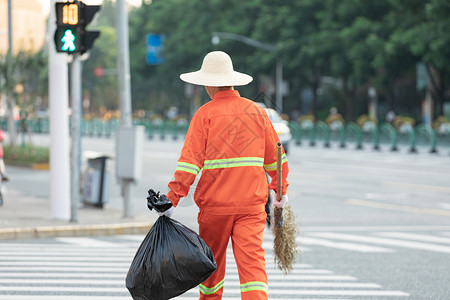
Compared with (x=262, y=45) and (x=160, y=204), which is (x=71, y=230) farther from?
(x=262, y=45)

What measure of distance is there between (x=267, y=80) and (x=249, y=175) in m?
63.6

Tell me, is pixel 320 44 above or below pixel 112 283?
above

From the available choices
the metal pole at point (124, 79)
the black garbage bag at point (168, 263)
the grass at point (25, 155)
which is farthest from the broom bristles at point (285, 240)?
the grass at point (25, 155)

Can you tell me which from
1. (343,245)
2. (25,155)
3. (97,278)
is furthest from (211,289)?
(25,155)

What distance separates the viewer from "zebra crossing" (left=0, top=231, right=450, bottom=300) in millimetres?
7881

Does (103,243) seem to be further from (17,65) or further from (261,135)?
(17,65)

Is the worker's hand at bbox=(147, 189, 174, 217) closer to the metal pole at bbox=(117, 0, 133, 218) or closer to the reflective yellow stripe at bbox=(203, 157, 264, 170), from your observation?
the reflective yellow stripe at bbox=(203, 157, 264, 170)

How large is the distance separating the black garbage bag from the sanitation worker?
218 mm

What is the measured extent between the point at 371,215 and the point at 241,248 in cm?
1002

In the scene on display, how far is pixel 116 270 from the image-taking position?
911cm

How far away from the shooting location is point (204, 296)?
229 inches

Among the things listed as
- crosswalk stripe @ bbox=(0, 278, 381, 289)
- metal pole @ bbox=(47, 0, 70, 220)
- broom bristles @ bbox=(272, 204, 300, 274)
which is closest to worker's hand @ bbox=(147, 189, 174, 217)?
broom bristles @ bbox=(272, 204, 300, 274)

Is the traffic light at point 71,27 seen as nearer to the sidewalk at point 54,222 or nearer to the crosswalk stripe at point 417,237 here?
the sidewalk at point 54,222

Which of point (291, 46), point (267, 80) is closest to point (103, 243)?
point (291, 46)
